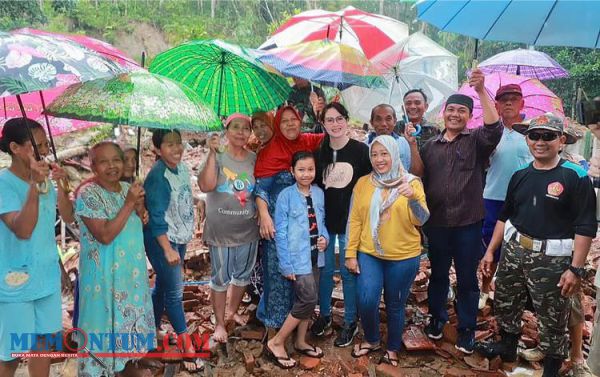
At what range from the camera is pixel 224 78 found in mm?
3902

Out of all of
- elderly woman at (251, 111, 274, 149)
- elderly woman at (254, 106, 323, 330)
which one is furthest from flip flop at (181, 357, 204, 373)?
elderly woman at (251, 111, 274, 149)

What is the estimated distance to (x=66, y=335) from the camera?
12.5 ft

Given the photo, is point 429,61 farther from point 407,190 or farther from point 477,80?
point 407,190

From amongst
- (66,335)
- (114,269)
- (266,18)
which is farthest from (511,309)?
(266,18)

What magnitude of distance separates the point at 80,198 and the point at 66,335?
1714mm

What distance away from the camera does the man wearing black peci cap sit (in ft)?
11.7

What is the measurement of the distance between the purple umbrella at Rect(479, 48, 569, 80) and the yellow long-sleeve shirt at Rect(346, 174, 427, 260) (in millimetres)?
3766

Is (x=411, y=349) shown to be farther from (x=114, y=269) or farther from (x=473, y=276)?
(x=114, y=269)

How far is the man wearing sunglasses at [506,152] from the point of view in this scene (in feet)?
13.9

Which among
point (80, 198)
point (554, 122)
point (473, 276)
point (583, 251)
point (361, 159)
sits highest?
point (554, 122)

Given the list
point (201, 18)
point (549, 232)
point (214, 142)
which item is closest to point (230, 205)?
point (214, 142)

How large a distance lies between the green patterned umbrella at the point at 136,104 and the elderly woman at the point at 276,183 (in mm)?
956

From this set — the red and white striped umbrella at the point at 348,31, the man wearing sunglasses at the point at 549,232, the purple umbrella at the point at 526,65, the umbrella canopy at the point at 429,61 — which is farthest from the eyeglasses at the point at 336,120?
the purple umbrella at the point at 526,65

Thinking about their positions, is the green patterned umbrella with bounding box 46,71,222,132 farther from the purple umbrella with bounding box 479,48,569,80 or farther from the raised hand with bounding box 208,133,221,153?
the purple umbrella with bounding box 479,48,569,80
